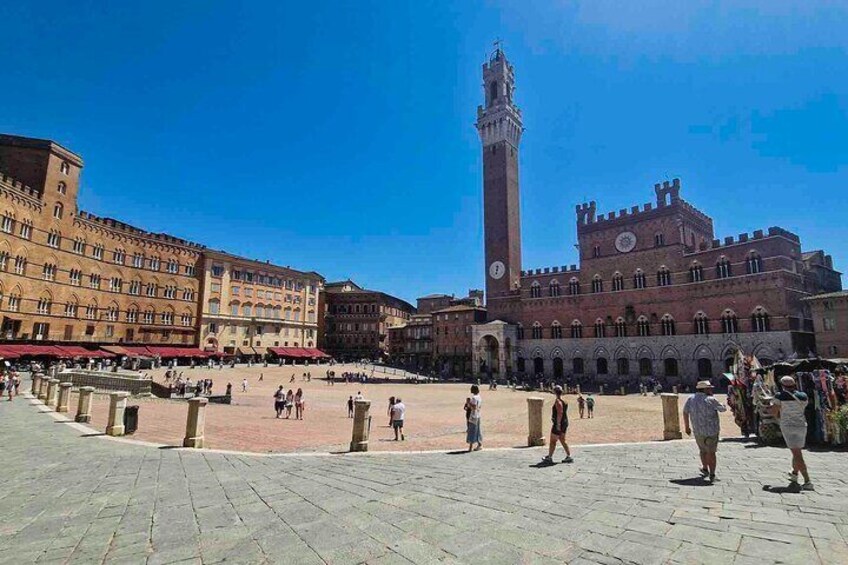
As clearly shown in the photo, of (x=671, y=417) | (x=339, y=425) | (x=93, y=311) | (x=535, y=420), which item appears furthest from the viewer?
(x=93, y=311)

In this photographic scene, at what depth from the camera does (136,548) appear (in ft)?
15.1

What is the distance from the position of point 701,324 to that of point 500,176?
105ft

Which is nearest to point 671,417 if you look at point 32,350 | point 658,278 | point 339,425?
point 339,425

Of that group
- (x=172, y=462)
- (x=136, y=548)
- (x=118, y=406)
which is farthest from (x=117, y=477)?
(x=118, y=406)

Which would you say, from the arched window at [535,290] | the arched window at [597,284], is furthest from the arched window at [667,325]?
the arched window at [535,290]

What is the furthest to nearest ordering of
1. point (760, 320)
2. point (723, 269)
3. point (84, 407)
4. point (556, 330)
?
1. point (556, 330)
2. point (723, 269)
3. point (760, 320)
4. point (84, 407)

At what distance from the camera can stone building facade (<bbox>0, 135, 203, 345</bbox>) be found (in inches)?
1561

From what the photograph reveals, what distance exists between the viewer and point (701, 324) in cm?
4119

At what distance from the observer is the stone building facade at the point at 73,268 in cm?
3966

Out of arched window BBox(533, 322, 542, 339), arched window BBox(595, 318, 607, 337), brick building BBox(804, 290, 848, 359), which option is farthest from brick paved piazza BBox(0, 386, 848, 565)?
arched window BBox(533, 322, 542, 339)

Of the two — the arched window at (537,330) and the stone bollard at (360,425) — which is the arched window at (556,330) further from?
the stone bollard at (360,425)

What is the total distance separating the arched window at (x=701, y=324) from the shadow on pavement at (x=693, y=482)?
131 feet

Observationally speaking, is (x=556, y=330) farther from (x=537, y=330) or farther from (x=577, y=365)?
(x=577, y=365)

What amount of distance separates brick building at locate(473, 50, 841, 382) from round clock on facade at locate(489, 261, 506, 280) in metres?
0.14
